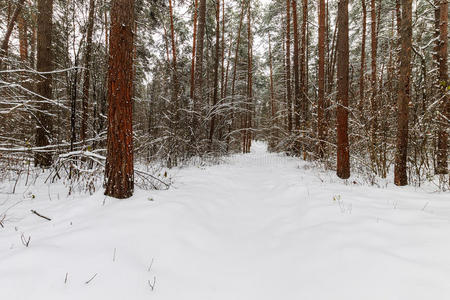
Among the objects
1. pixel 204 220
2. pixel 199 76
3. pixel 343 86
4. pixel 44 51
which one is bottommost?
pixel 204 220

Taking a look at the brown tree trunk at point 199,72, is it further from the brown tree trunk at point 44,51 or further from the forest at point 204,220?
the brown tree trunk at point 44,51

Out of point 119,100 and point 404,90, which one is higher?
point 404,90

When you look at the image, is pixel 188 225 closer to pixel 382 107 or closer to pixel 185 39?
pixel 382 107

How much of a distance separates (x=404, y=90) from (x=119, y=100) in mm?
5562

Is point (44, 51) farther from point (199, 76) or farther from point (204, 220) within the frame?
point (204, 220)

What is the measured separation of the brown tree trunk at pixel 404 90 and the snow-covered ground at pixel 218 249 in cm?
137

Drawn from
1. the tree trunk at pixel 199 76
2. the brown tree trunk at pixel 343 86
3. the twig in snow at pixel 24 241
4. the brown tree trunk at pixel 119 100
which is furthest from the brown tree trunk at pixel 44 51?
the brown tree trunk at pixel 343 86

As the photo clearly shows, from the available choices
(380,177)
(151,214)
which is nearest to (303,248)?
(151,214)

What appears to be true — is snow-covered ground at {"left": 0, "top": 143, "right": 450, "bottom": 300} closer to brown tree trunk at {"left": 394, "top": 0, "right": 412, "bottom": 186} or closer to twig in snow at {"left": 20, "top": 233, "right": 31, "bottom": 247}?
twig in snow at {"left": 20, "top": 233, "right": 31, "bottom": 247}

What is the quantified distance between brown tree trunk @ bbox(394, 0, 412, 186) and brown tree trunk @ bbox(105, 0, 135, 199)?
17.5ft

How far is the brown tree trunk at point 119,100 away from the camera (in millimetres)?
3254

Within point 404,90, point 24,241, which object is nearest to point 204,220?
point 24,241

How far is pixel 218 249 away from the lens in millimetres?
2516

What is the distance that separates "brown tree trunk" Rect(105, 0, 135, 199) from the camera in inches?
128
